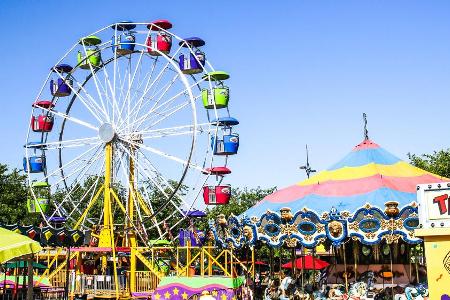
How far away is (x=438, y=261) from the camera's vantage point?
8438 mm

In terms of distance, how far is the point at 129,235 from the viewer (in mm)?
25141

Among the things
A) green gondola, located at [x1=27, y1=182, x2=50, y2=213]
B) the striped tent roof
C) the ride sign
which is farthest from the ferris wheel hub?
the ride sign

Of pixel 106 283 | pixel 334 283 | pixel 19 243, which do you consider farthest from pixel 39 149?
pixel 19 243

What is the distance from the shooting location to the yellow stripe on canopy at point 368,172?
18859mm

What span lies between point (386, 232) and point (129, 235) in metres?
12.2

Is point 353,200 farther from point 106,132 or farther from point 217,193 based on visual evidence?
point 106,132

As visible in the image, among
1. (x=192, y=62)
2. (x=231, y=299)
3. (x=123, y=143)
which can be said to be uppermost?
(x=192, y=62)

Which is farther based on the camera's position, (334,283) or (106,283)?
(106,283)

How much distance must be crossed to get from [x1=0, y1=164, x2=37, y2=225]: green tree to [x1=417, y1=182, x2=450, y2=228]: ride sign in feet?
113

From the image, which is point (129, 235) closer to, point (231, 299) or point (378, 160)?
point (231, 299)

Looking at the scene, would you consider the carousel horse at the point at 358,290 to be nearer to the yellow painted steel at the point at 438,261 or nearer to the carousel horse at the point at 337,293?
the carousel horse at the point at 337,293

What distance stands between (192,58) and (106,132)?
14.5 ft

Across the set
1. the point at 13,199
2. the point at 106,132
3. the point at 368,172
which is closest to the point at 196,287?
the point at 368,172

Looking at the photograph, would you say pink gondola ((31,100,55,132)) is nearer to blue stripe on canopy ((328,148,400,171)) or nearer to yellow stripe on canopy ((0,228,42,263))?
blue stripe on canopy ((328,148,400,171))
